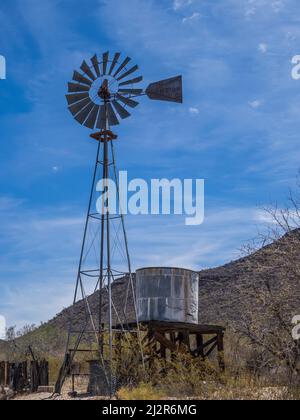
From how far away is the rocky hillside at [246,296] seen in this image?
16.7 meters

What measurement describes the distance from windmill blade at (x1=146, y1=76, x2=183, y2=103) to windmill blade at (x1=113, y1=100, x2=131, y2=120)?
0.95 metres

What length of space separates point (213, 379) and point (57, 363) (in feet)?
52.5

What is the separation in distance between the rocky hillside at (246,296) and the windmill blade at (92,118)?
6.30m

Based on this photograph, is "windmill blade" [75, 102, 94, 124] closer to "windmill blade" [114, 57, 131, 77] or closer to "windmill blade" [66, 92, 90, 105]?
"windmill blade" [66, 92, 90, 105]

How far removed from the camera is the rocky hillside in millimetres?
16703

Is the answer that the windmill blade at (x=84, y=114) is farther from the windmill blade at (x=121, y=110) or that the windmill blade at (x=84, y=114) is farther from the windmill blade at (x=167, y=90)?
the windmill blade at (x=167, y=90)

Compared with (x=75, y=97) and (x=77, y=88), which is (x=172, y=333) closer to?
(x=75, y=97)

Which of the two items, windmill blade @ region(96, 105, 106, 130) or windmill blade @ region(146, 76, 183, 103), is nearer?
windmill blade @ region(146, 76, 183, 103)

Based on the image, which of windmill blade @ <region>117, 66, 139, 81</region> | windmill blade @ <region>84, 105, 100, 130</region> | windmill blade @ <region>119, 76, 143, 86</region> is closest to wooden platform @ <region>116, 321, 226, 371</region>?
windmill blade @ <region>84, 105, 100, 130</region>

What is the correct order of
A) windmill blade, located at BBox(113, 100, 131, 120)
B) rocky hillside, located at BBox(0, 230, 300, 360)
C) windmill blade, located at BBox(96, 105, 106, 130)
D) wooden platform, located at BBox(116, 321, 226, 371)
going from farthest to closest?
wooden platform, located at BBox(116, 321, 226, 371) < windmill blade, located at BBox(113, 100, 131, 120) < windmill blade, located at BBox(96, 105, 106, 130) < rocky hillside, located at BBox(0, 230, 300, 360)

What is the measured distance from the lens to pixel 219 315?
43594mm

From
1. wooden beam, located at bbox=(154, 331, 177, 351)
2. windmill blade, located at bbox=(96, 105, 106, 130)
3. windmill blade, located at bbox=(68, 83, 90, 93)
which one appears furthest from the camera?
wooden beam, located at bbox=(154, 331, 177, 351)
